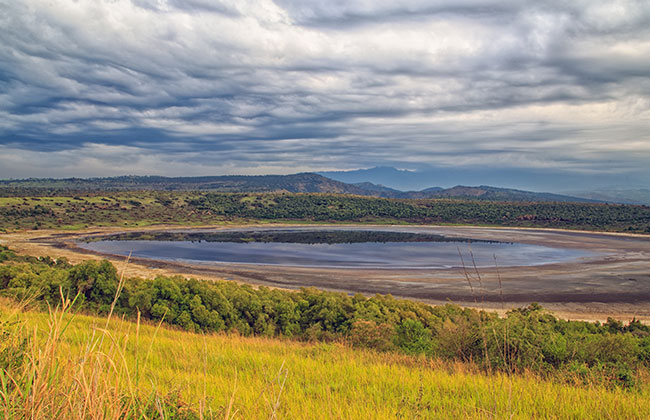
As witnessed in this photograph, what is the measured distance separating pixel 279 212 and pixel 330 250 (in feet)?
236

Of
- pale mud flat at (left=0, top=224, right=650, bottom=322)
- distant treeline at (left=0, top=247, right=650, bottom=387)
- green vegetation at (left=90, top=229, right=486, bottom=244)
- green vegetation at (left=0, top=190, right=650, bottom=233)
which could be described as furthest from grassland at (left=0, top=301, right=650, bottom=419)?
green vegetation at (left=0, top=190, right=650, bottom=233)

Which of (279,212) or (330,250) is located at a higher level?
(279,212)

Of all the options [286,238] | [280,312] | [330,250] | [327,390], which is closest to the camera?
[327,390]

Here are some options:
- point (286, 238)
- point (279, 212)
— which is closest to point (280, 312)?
point (286, 238)

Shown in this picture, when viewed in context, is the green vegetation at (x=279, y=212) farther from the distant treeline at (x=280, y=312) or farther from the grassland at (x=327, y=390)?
the grassland at (x=327, y=390)

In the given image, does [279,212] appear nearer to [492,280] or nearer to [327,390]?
[492,280]

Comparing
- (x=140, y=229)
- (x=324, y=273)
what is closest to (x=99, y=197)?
(x=140, y=229)

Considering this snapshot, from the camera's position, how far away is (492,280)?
40406 millimetres

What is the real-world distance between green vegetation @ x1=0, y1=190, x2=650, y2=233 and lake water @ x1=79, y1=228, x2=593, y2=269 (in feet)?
98.2

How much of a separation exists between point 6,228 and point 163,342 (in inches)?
3856

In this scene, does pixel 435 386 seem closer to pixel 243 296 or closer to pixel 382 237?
pixel 243 296

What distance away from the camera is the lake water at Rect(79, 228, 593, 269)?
5356 centimetres

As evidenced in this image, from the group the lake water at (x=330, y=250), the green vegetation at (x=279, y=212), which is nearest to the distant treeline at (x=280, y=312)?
the lake water at (x=330, y=250)

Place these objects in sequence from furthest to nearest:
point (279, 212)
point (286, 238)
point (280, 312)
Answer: point (279, 212)
point (286, 238)
point (280, 312)
